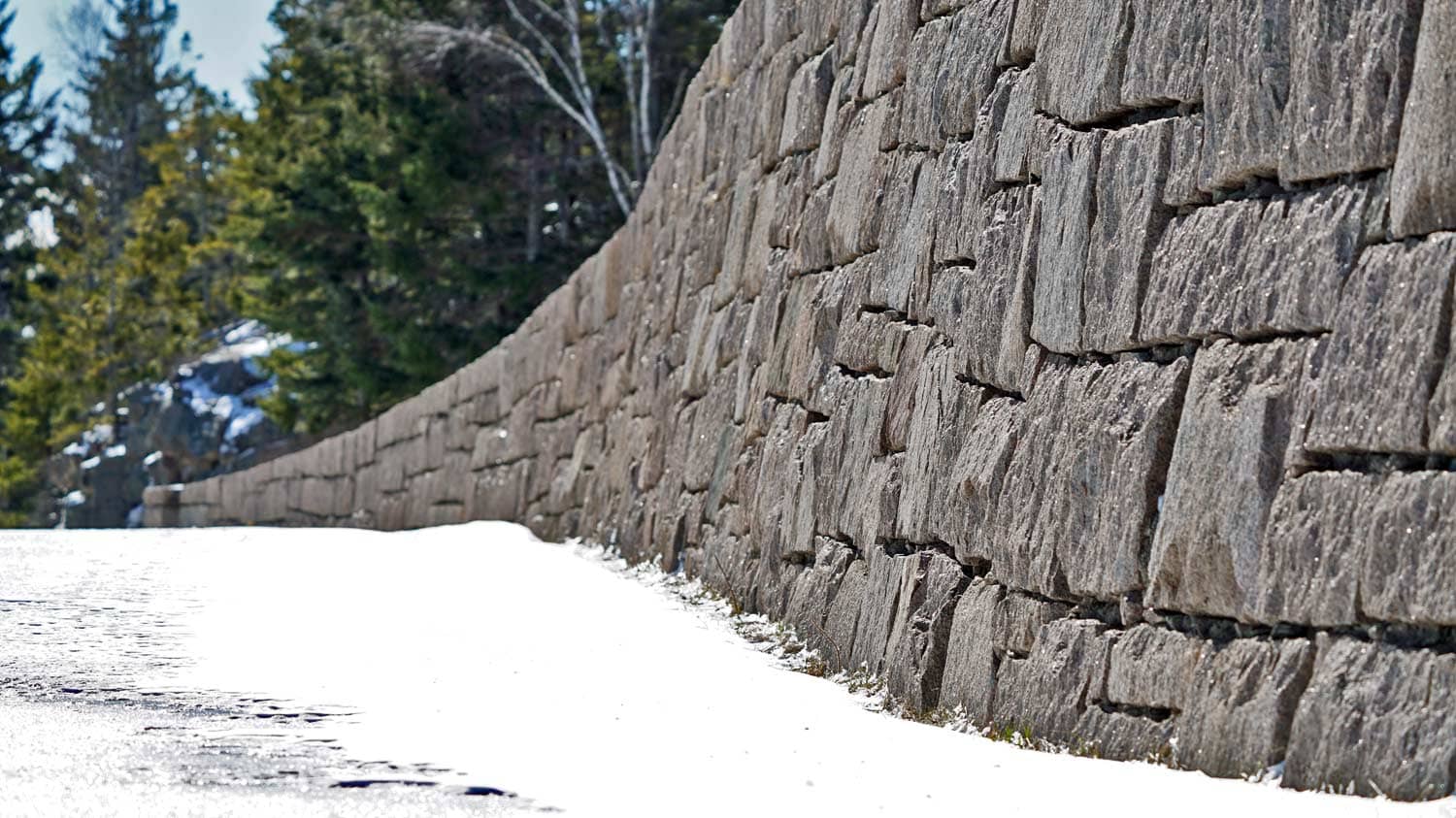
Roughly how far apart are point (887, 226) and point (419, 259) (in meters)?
20.2

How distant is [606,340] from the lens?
12062 millimetres

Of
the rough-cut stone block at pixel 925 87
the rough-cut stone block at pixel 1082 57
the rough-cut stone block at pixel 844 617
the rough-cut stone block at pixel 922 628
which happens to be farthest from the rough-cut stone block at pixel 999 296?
the rough-cut stone block at pixel 844 617

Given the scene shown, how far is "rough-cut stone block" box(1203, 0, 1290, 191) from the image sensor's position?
3699 millimetres

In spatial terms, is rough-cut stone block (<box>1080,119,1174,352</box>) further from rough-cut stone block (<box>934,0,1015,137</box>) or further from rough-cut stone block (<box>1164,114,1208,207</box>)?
rough-cut stone block (<box>934,0,1015,137</box>)

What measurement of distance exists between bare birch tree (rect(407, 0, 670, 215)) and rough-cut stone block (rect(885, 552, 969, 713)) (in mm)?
16453

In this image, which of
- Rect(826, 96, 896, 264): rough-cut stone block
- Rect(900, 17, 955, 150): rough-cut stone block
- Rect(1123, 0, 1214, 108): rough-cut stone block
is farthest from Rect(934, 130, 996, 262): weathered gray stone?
Rect(1123, 0, 1214, 108): rough-cut stone block

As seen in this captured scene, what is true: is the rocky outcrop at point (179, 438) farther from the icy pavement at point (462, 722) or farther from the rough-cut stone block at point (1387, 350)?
the rough-cut stone block at point (1387, 350)

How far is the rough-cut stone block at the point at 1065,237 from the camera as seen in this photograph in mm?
4449

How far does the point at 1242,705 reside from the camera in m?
3.52

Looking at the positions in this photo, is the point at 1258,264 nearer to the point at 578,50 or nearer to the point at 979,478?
the point at 979,478

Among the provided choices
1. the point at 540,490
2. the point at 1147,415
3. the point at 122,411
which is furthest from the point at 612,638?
the point at 122,411

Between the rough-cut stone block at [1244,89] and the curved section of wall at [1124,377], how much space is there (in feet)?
→ 0.03

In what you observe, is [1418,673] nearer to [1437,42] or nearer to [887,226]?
[1437,42]

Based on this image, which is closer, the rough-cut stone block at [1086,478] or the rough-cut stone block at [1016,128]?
the rough-cut stone block at [1086,478]
